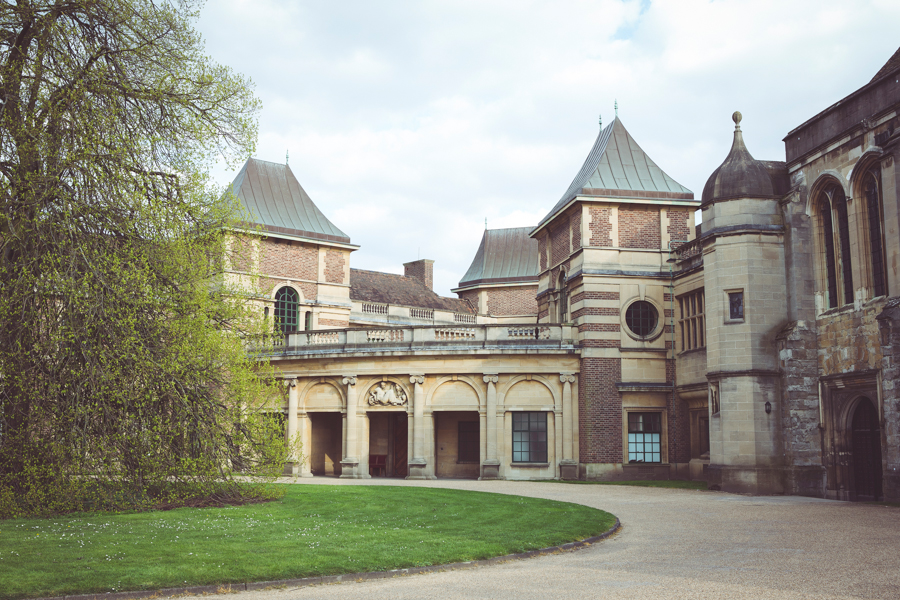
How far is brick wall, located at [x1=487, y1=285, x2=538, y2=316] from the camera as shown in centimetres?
5250

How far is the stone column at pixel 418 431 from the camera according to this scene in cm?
2923

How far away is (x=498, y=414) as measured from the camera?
29188 mm

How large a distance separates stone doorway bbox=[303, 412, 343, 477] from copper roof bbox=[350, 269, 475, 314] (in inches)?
536

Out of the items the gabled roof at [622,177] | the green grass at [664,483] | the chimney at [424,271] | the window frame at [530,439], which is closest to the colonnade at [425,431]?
the window frame at [530,439]

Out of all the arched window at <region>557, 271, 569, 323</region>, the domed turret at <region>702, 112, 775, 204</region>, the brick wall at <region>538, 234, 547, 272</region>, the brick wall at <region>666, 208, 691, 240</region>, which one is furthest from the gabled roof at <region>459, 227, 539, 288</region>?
the domed turret at <region>702, 112, 775, 204</region>

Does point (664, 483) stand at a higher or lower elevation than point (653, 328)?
lower

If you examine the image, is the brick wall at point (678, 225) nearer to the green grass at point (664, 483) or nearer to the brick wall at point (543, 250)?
the brick wall at point (543, 250)

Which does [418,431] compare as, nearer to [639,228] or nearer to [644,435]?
[644,435]

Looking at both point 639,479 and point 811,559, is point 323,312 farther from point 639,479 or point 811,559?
point 811,559

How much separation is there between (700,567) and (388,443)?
77.4ft

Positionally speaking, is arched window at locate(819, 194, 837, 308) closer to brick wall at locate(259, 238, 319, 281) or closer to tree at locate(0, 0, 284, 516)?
tree at locate(0, 0, 284, 516)

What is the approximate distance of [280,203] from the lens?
39.7m

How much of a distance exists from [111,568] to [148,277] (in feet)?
18.2

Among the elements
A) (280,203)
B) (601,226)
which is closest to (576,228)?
(601,226)
